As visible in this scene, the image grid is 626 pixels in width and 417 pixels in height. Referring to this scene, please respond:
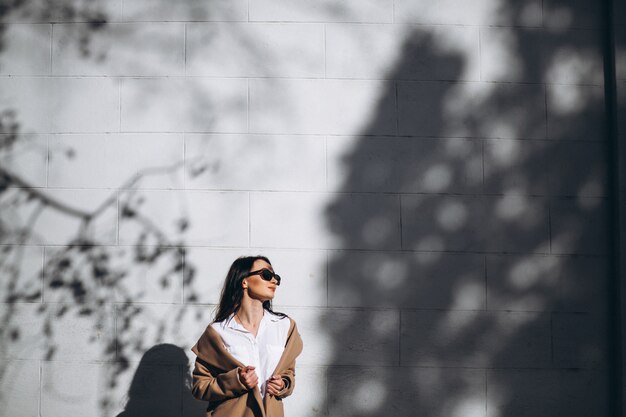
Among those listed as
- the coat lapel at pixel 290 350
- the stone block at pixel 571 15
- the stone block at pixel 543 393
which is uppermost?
the stone block at pixel 571 15

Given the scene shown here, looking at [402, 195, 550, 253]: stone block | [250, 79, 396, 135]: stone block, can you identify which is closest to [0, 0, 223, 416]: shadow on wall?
[250, 79, 396, 135]: stone block

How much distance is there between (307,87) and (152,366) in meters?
3.32

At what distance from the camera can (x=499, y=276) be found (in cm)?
584

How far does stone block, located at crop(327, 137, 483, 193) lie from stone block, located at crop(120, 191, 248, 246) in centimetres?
104

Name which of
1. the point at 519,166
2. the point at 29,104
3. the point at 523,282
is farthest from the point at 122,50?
the point at 523,282

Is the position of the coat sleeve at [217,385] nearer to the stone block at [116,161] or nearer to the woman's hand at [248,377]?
the woman's hand at [248,377]

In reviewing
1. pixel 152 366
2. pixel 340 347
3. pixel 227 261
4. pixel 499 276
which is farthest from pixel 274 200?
pixel 499 276

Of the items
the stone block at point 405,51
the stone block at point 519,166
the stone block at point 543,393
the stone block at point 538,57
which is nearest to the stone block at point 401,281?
the stone block at point 543,393

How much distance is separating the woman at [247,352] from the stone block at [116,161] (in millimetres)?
1972

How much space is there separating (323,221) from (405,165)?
3.46 ft

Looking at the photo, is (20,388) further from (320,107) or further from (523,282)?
(523,282)

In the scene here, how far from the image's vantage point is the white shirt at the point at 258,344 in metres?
4.14

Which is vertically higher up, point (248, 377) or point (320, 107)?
point (320, 107)

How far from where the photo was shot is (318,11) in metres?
5.97
